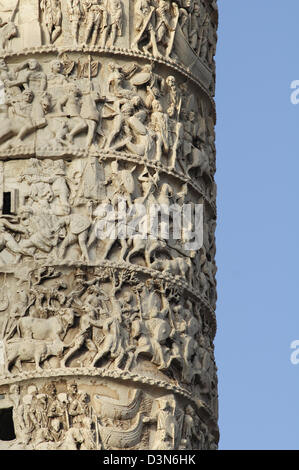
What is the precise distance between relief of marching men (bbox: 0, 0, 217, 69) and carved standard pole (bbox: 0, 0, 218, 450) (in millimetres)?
12

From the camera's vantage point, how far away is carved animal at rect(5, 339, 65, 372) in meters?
19.3

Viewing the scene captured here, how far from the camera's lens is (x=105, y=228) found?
19750 mm

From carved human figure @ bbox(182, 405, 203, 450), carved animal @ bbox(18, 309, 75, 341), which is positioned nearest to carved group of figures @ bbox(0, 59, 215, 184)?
carved animal @ bbox(18, 309, 75, 341)

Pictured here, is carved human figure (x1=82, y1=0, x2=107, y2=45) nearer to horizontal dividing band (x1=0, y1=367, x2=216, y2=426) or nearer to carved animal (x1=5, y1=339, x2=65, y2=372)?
carved animal (x1=5, y1=339, x2=65, y2=372)

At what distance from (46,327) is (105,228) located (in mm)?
965

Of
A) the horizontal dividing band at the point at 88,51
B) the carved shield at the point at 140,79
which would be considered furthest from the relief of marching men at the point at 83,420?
the horizontal dividing band at the point at 88,51

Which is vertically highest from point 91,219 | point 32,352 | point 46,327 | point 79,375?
point 91,219

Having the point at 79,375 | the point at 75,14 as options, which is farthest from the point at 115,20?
the point at 79,375

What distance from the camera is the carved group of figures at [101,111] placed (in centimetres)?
2014

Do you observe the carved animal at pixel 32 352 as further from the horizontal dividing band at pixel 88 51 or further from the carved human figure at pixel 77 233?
the horizontal dividing band at pixel 88 51

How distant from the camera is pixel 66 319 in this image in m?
19.4

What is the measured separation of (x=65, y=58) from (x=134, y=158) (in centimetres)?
105

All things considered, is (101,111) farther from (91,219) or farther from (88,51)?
(91,219)
